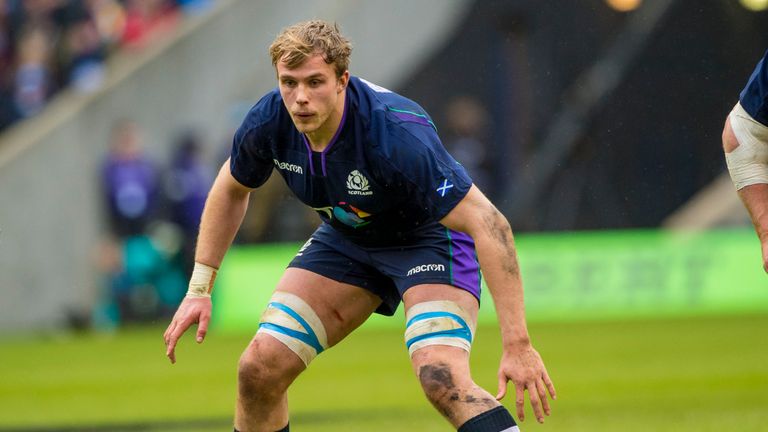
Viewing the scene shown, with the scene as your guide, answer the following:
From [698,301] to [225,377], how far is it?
686 cm

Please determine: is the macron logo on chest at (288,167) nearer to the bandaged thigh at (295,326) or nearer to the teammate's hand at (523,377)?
the bandaged thigh at (295,326)

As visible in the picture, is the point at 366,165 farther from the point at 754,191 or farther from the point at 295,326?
the point at 754,191

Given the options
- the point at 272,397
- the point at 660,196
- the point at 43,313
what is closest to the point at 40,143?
the point at 43,313

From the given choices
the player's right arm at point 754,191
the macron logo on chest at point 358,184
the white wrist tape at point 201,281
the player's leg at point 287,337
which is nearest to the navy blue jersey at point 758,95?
the player's right arm at point 754,191

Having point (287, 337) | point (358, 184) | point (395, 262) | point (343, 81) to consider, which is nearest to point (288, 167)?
point (358, 184)

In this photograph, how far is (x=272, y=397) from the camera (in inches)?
275

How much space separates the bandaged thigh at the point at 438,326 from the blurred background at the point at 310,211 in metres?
9.59

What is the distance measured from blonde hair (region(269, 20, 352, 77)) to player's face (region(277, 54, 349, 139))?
0.03 m

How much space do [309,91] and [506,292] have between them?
1303 millimetres

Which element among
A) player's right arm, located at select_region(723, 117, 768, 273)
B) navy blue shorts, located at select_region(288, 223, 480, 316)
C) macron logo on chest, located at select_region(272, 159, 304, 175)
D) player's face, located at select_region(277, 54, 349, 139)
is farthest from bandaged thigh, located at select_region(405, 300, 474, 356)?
player's right arm, located at select_region(723, 117, 768, 273)

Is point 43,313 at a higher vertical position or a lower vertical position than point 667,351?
lower

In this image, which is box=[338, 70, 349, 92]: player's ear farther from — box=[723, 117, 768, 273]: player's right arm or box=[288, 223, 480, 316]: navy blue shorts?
box=[723, 117, 768, 273]: player's right arm

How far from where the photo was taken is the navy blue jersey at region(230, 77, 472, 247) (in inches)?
255

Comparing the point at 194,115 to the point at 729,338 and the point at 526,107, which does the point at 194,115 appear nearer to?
the point at 526,107
